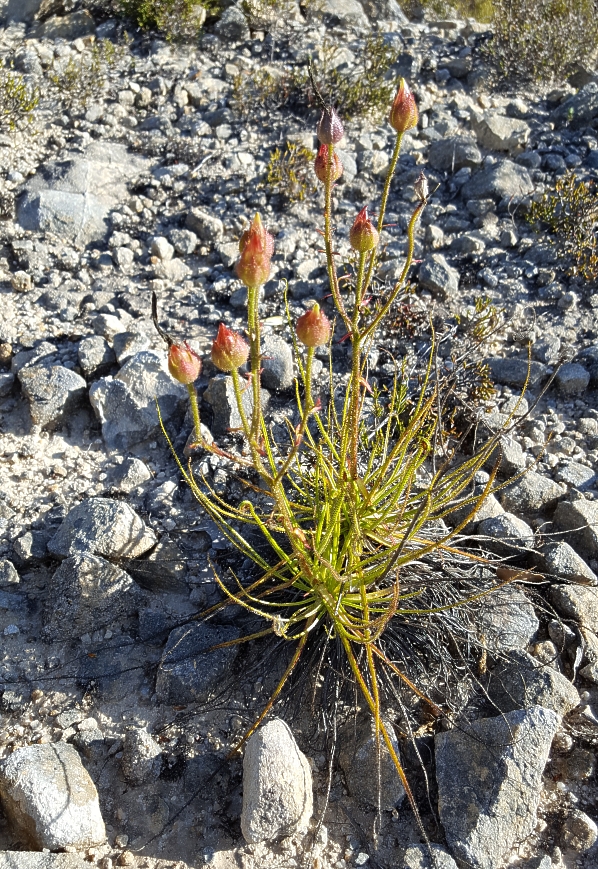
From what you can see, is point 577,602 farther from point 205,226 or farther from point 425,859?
point 205,226

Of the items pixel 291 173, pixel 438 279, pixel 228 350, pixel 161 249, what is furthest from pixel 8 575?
pixel 291 173

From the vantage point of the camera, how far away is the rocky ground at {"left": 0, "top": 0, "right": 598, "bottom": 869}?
86.2 inches

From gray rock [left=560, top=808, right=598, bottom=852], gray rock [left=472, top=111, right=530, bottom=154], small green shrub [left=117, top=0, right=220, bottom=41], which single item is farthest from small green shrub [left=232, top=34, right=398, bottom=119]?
gray rock [left=560, top=808, right=598, bottom=852]

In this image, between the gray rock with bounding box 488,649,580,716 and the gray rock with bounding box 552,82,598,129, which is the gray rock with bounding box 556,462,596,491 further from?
the gray rock with bounding box 552,82,598,129

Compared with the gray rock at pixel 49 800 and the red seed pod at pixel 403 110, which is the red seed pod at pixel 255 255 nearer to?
the red seed pod at pixel 403 110

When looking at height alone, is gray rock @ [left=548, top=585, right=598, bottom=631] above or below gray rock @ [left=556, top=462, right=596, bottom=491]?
below

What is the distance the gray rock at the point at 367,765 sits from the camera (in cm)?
225

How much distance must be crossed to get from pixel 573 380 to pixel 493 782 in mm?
2134

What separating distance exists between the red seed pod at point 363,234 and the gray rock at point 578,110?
13.6 ft

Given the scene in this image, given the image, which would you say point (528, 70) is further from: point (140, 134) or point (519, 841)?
point (519, 841)

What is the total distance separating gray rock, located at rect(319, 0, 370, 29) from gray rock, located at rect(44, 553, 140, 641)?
5.15m

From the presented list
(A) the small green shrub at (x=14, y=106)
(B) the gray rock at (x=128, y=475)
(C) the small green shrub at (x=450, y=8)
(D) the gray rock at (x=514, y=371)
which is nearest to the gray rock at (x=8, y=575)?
(B) the gray rock at (x=128, y=475)

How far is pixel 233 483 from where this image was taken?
3.05 metres

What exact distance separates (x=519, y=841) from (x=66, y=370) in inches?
104
